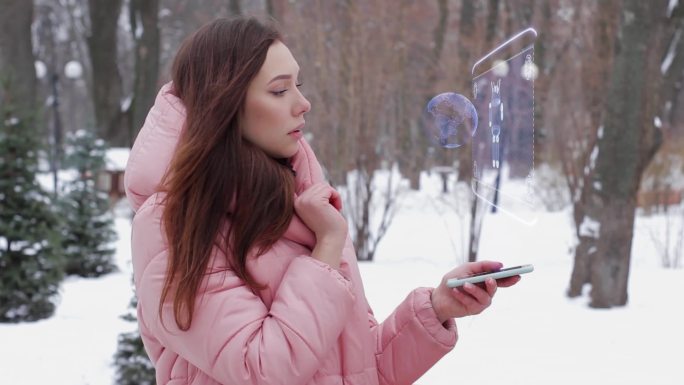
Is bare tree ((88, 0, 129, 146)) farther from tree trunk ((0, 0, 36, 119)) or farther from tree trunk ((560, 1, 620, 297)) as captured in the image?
tree trunk ((560, 1, 620, 297))

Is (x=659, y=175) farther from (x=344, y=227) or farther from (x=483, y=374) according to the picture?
(x=344, y=227)

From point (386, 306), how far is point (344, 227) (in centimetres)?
532

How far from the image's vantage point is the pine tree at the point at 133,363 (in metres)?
5.03

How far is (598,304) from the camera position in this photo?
713cm

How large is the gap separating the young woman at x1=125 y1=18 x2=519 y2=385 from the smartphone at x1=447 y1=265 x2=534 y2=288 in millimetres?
34

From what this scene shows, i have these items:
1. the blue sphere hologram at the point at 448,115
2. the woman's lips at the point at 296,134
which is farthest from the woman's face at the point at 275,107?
the blue sphere hologram at the point at 448,115

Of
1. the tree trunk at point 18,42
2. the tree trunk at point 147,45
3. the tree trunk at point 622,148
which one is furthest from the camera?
the tree trunk at point 18,42

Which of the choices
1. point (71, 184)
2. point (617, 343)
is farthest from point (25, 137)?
point (617, 343)

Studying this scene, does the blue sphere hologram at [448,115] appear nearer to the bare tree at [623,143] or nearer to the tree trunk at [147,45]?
the bare tree at [623,143]

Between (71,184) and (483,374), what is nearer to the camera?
(483,374)

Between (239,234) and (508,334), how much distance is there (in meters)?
4.99

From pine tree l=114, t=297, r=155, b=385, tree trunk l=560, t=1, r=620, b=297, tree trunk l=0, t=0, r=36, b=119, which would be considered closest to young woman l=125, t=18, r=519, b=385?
pine tree l=114, t=297, r=155, b=385

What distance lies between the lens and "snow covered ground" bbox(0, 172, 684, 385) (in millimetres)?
5391

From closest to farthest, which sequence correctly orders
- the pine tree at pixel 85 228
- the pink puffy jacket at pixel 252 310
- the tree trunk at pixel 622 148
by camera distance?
the pink puffy jacket at pixel 252 310 → the tree trunk at pixel 622 148 → the pine tree at pixel 85 228
